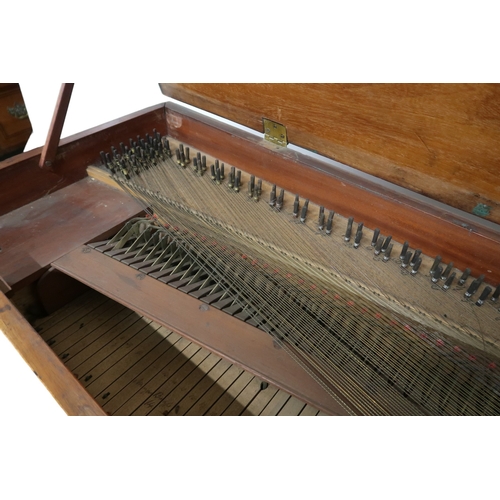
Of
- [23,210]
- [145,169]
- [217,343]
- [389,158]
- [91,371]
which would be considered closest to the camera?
[217,343]

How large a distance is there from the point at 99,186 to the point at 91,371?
111 cm

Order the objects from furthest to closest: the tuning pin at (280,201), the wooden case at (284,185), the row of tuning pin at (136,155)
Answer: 1. the row of tuning pin at (136,155)
2. the tuning pin at (280,201)
3. the wooden case at (284,185)

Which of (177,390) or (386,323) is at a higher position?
(386,323)

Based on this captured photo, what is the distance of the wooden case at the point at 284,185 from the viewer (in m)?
1.48

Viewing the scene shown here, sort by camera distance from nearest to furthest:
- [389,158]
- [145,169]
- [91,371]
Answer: [389,158], [91,371], [145,169]

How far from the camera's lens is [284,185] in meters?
2.27

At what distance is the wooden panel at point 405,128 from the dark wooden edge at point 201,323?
935 mm

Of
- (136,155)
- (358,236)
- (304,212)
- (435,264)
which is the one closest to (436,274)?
(435,264)

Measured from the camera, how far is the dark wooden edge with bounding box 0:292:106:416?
136 cm

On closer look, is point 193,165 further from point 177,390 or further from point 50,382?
point 50,382

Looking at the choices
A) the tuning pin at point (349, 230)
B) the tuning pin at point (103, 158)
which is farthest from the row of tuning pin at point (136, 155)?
the tuning pin at point (349, 230)

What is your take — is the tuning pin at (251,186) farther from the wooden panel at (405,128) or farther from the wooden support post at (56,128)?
the wooden support post at (56,128)

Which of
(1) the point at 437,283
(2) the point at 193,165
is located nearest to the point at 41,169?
(2) the point at 193,165

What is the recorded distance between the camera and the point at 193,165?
2.49 m
